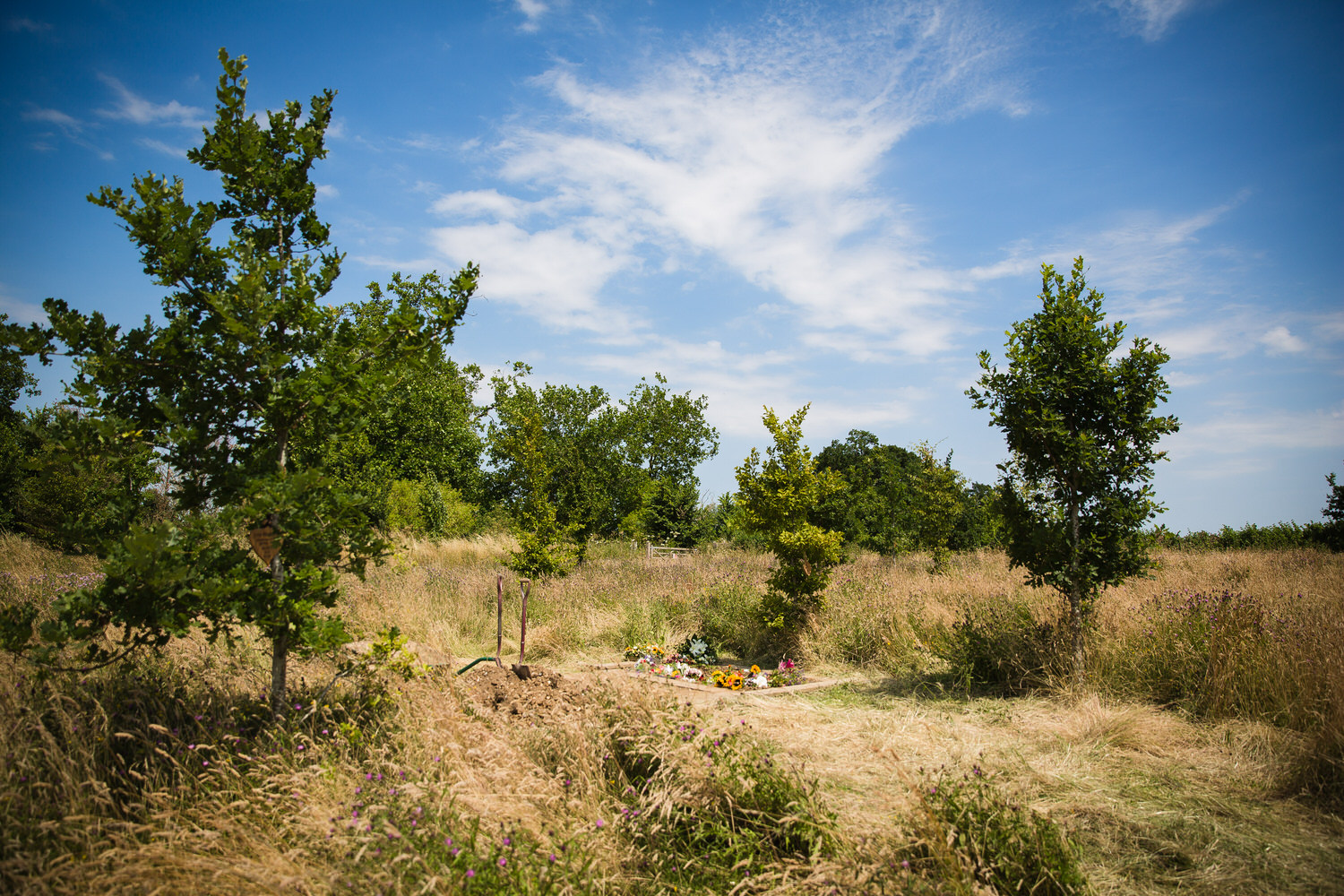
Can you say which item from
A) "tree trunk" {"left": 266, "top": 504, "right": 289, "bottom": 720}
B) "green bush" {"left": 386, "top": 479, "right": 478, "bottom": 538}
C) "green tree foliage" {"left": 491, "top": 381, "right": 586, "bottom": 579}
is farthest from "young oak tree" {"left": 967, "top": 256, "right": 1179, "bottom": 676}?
"green bush" {"left": 386, "top": 479, "right": 478, "bottom": 538}

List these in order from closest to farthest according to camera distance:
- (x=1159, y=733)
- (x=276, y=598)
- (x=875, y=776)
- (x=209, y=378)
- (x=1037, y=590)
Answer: (x=276, y=598) < (x=209, y=378) < (x=875, y=776) < (x=1159, y=733) < (x=1037, y=590)

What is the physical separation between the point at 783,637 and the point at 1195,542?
1960 cm

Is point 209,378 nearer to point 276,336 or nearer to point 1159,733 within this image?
point 276,336

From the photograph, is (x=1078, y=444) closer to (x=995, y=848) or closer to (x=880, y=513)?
(x=995, y=848)

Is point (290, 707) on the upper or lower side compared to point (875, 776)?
upper

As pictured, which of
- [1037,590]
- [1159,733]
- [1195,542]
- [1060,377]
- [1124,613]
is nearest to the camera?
[1159,733]

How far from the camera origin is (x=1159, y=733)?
4.65 m

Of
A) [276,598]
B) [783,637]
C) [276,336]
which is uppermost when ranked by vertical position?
[276,336]

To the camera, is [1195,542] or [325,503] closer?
[325,503]

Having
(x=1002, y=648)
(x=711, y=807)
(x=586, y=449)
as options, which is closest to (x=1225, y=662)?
(x=1002, y=648)

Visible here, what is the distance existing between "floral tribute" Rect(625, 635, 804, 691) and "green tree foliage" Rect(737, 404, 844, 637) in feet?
3.15

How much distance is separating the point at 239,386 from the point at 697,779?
3.40 meters

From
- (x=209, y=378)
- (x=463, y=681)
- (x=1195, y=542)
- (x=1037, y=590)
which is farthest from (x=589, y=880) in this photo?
(x=1195, y=542)

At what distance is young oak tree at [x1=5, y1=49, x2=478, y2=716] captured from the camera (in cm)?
307
